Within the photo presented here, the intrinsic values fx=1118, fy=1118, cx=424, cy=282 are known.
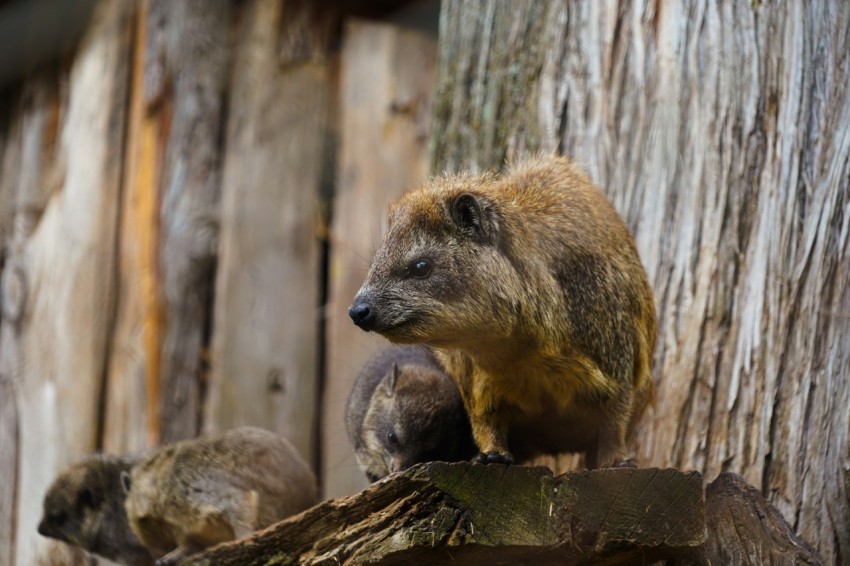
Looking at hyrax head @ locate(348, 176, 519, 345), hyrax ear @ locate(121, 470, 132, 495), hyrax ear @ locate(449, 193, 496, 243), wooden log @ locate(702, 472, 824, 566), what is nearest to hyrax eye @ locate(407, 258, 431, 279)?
hyrax head @ locate(348, 176, 519, 345)

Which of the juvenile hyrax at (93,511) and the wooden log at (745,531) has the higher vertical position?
the wooden log at (745,531)

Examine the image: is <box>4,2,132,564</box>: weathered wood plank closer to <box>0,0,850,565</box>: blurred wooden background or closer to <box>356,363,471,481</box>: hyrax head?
<box>0,0,850,565</box>: blurred wooden background

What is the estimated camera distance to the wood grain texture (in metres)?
4.90

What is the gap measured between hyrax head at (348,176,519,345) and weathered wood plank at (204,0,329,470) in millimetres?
3574

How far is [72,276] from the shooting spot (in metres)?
7.98

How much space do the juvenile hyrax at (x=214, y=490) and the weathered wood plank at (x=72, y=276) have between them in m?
1.69

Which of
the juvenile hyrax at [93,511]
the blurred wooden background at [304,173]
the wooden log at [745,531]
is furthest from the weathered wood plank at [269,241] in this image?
the wooden log at [745,531]

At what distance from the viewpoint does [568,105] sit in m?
6.05

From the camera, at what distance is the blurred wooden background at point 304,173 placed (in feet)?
17.6

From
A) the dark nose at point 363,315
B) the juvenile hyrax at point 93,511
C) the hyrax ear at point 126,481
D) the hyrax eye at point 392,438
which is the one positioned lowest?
the juvenile hyrax at point 93,511

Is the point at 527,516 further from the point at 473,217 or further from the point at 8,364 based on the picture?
the point at 8,364

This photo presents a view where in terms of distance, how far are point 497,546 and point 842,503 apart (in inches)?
64.7

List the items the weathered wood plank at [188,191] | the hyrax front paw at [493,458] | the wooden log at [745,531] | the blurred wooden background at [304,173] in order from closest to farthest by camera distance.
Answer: the wooden log at [745,531]
the hyrax front paw at [493,458]
the blurred wooden background at [304,173]
the weathered wood plank at [188,191]

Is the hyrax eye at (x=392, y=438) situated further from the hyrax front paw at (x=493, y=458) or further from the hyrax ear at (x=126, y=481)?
the hyrax ear at (x=126, y=481)
